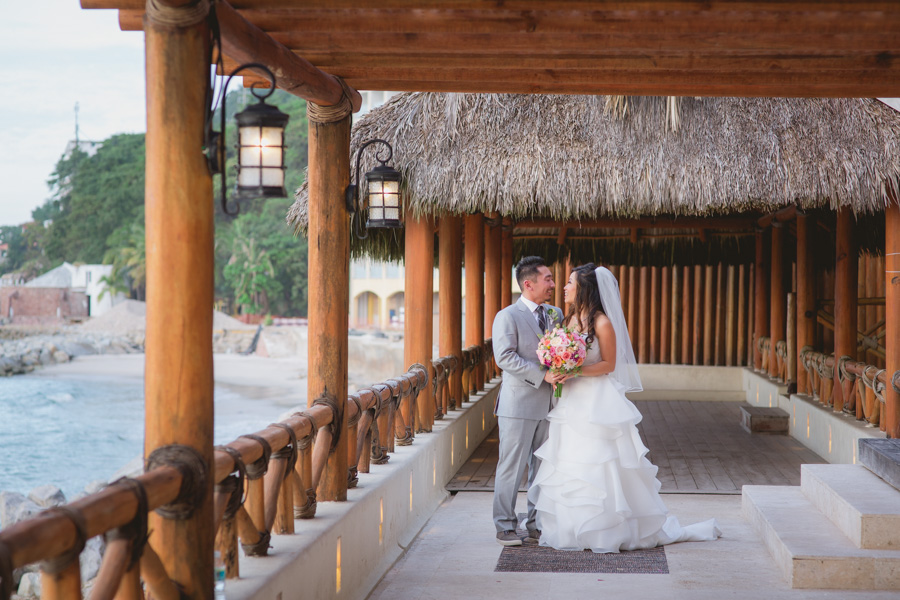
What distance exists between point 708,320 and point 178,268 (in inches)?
487

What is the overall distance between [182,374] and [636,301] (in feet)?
40.6

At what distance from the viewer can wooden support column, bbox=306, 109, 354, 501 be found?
14.1 feet

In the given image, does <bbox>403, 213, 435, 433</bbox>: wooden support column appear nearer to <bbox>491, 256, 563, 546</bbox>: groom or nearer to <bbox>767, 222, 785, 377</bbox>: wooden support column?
<bbox>491, 256, 563, 546</bbox>: groom

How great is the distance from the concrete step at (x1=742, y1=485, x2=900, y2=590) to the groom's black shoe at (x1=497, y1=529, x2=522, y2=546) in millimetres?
1384

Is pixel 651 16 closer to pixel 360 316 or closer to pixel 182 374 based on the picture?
pixel 182 374

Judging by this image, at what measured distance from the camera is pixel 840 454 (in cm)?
767

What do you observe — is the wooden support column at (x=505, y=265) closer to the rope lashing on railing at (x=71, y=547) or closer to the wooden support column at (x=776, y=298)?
the wooden support column at (x=776, y=298)

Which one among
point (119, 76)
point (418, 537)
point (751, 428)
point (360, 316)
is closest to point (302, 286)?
point (360, 316)

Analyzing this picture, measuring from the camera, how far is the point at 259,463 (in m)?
3.34

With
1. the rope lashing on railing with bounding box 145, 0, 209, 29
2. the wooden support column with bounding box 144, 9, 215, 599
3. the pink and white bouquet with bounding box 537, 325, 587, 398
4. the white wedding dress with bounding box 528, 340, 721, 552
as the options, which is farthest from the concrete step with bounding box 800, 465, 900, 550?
the rope lashing on railing with bounding box 145, 0, 209, 29

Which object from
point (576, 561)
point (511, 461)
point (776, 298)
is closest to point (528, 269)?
point (511, 461)

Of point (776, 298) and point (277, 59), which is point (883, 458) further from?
point (776, 298)

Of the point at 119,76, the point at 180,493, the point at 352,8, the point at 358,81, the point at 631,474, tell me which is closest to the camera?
the point at 180,493

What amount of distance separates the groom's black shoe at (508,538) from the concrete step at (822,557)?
1384 millimetres
